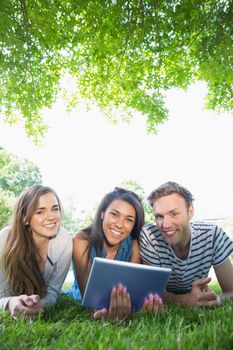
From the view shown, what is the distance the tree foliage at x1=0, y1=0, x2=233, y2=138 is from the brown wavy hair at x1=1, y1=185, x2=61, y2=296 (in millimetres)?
2793

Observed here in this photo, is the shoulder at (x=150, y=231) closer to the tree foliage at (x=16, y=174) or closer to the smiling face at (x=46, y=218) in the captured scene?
the smiling face at (x=46, y=218)

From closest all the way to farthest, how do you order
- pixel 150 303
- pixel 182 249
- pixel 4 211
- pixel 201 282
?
pixel 150 303 → pixel 201 282 → pixel 182 249 → pixel 4 211

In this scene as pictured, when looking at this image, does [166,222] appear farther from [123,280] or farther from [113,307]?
[113,307]

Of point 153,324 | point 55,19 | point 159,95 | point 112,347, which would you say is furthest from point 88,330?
point 159,95

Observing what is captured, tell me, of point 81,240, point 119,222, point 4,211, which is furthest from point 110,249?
point 4,211

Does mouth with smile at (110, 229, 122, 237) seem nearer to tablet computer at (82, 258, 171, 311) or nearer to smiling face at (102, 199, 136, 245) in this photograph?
smiling face at (102, 199, 136, 245)

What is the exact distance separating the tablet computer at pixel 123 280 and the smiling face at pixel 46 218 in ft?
3.07

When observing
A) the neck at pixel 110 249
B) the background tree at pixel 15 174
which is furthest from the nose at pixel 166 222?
the background tree at pixel 15 174

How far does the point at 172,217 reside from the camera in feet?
11.6

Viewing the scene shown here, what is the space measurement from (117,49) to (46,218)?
→ 3645 millimetres

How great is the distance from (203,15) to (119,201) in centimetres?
346

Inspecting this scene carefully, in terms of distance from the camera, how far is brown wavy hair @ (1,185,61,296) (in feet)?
11.5

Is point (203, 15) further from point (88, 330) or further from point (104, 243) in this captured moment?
A: point (88, 330)

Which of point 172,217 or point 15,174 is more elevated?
point 15,174
